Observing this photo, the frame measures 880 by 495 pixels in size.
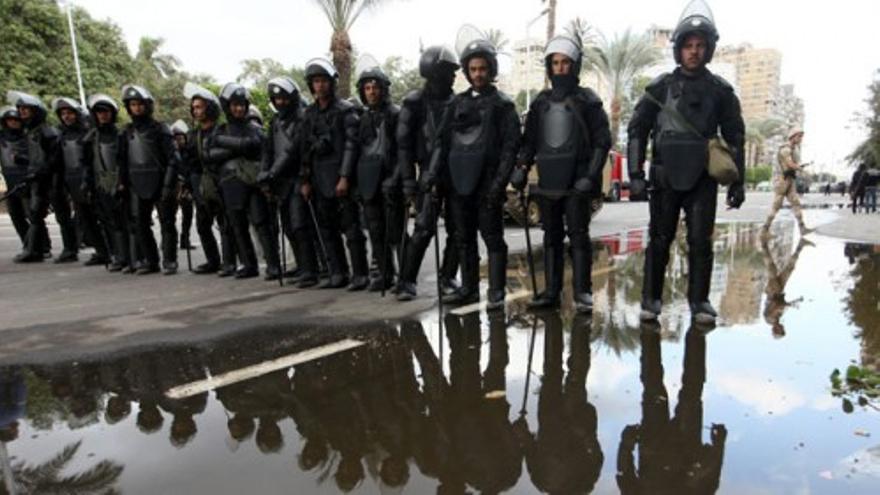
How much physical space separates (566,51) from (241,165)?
3645 mm

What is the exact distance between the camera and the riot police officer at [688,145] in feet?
14.6

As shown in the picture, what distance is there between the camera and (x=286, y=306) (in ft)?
18.3

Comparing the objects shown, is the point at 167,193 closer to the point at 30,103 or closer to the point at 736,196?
the point at 30,103

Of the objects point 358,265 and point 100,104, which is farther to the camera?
point 100,104

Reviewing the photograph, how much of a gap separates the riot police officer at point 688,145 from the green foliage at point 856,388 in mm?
1238

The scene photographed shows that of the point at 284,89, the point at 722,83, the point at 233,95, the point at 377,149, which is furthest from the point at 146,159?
the point at 722,83

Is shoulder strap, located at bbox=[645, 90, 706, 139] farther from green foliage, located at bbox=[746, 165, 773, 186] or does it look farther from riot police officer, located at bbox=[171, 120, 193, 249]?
green foliage, located at bbox=[746, 165, 773, 186]

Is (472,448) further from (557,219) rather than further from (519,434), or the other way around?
(557,219)

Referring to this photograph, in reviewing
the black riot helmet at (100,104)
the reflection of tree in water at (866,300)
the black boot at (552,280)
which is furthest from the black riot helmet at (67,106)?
the reflection of tree in water at (866,300)

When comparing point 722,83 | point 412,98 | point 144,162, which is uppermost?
point 412,98

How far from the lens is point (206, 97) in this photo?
6.82m

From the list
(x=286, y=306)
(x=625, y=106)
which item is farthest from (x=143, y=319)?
(x=625, y=106)

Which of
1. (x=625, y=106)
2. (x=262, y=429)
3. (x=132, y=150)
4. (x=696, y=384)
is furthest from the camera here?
(x=625, y=106)

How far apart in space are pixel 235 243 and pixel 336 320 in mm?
2934
